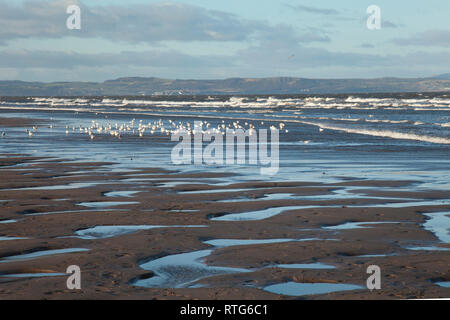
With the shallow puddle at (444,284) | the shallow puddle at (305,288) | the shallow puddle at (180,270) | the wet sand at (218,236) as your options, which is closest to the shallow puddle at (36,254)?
the wet sand at (218,236)

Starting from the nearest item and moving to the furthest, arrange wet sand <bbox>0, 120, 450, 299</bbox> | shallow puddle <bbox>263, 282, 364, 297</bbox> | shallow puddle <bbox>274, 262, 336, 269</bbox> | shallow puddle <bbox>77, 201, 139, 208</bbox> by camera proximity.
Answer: shallow puddle <bbox>263, 282, 364, 297</bbox>, wet sand <bbox>0, 120, 450, 299</bbox>, shallow puddle <bbox>274, 262, 336, 269</bbox>, shallow puddle <bbox>77, 201, 139, 208</bbox>

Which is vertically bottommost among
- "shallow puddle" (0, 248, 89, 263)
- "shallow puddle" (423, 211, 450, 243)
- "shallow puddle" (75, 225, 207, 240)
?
"shallow puddle" (423, 211, 450, 243)

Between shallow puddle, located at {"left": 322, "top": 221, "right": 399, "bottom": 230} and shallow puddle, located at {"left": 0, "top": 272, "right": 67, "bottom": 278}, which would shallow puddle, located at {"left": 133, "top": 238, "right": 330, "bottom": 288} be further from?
shallow puddle, located at {"left": 322, "top": 221, "right": 399, "bottom": 230}

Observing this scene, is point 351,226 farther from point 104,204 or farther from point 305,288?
point 104,204

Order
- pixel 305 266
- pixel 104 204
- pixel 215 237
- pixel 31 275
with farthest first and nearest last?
pixel 104 204 < pixel 215 237 < pixel 305 266 < pixel 31 275

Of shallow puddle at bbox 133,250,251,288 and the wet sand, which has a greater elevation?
the wet sand

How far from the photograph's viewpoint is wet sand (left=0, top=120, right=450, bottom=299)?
680cm

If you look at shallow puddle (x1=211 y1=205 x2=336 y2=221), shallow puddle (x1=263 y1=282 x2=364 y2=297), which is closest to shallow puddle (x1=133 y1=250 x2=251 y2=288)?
shallow puddle (x1=263 y1=282 x2=364 y2=297)

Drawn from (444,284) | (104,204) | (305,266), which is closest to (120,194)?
(104,204)

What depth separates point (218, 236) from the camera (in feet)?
30.0

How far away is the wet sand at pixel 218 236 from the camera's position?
680 centimetres

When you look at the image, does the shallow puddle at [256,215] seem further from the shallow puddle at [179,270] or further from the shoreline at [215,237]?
the shallow puddle at [179,270]
